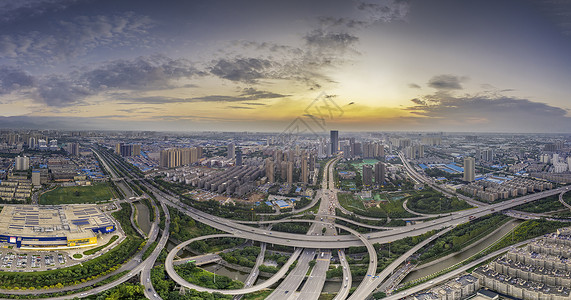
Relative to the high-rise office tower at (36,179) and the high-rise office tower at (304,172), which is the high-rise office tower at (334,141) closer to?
the high-rise office tower at (304,172)

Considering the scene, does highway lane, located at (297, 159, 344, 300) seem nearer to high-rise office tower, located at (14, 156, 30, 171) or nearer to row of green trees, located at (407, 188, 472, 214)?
row of green trees, located at (407, 188, 472, 214)

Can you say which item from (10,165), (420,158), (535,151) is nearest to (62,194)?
(10,165)

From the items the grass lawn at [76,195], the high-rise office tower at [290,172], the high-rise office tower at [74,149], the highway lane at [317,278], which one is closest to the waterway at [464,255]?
the highway lane at [317,278]

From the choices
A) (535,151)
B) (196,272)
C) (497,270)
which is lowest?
(196,272)

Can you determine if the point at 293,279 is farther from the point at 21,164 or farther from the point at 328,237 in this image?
the point at 21,164

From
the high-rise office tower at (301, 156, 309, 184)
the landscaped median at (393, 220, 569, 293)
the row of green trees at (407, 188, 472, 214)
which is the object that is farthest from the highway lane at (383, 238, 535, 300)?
the high-rise office tower at (301, 156, 309, 184)

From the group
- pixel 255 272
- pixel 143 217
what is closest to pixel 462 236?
pixel 255 272

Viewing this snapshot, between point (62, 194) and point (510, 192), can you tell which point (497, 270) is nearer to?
point (510, 192)
